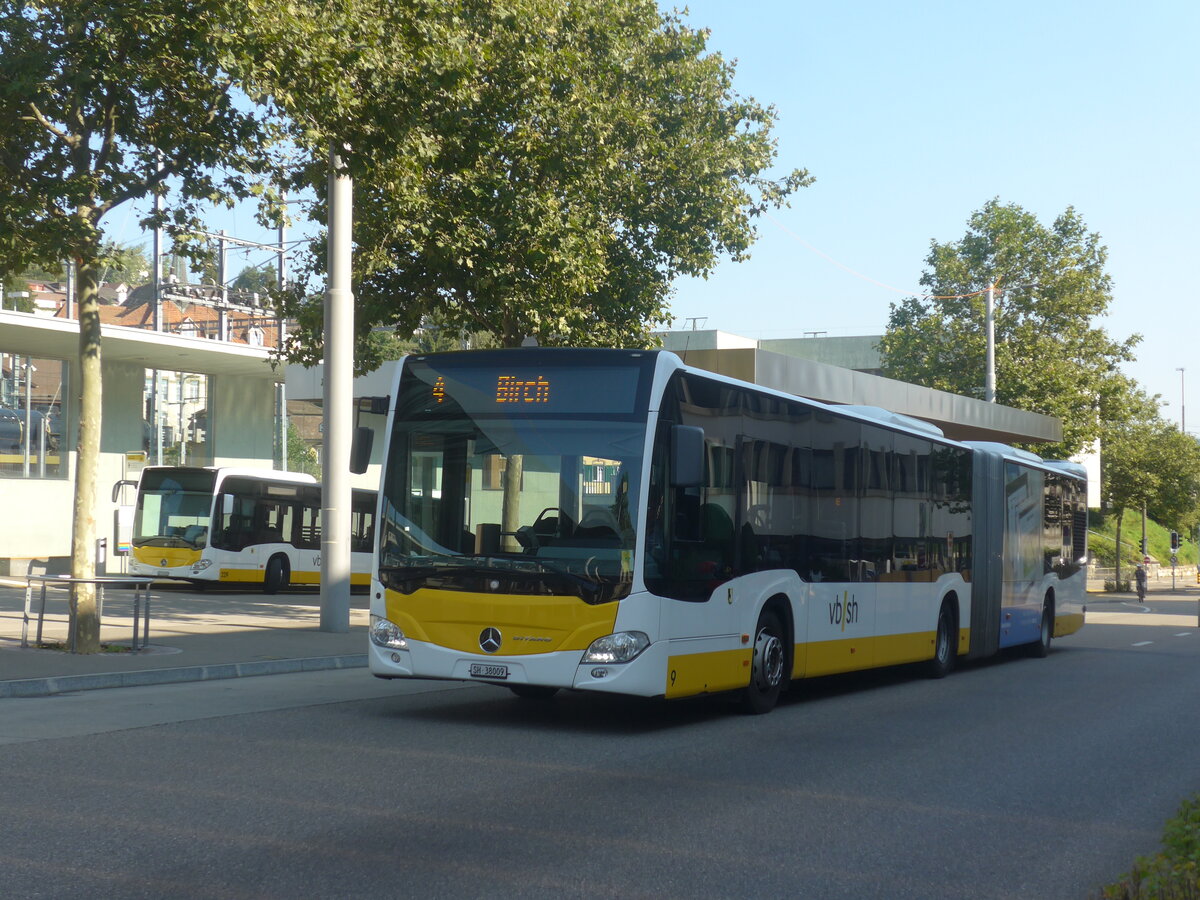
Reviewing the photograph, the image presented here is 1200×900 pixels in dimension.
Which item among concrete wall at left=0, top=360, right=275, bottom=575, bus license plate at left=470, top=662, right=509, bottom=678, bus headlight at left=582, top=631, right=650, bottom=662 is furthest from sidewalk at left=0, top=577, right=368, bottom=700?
concrete wall at left=0, top=360, right=275, bottom=575

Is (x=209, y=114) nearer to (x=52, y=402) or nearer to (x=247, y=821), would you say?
(x=247, y=821)

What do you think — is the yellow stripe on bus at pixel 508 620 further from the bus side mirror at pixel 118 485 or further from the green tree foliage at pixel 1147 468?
the green tree foliage at pixel 1147 468

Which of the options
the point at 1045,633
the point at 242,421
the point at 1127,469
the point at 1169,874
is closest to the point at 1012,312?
the point at 1127,469

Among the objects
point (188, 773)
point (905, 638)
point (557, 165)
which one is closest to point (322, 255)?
point (557, 165)

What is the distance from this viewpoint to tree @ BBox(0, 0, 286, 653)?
13672 millimetres

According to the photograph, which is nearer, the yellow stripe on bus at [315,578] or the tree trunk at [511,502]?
the tree trunk at [511,502]

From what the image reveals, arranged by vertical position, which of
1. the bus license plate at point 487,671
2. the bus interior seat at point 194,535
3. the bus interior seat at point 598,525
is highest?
the bus interior seat at point 598,525

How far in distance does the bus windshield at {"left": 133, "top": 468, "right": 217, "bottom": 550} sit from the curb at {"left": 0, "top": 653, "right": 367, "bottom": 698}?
1647 centimetres

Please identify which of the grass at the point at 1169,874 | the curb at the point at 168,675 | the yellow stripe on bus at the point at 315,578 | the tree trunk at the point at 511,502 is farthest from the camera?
the yellow stripe on bus at the point at 315,578


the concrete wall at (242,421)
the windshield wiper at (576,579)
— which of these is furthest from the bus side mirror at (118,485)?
the windshield wiper at (576,579)

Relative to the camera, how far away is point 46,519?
35656 millimetres

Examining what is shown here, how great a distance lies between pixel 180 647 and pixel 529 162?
830 centimetres

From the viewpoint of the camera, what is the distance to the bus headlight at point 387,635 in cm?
1069

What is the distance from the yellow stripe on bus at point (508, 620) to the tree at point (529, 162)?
21.4ft
